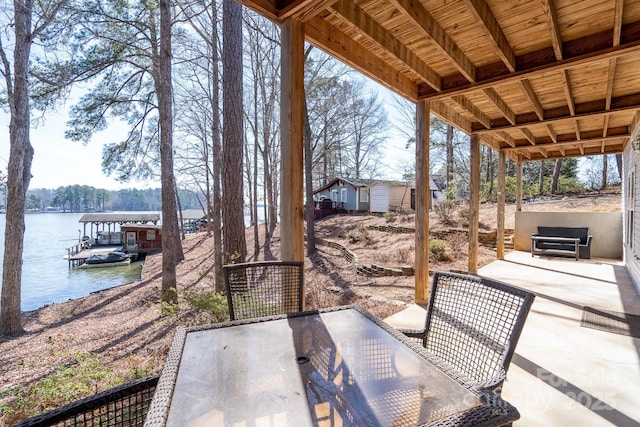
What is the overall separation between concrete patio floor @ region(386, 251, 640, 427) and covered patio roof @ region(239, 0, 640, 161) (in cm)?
265

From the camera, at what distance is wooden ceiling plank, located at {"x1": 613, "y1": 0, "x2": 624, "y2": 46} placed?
225 centimetres

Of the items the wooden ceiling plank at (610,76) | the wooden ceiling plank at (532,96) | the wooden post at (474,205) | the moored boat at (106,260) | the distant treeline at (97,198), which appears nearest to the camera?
the wooden ceiling plank at (610,76)

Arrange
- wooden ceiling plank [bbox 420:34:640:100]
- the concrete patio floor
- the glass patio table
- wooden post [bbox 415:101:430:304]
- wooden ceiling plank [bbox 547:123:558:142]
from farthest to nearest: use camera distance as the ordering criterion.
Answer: wooden ceiling plank [bbox 547:123:558:142] < wooden post [bbox 415:101:430:304] < wooden ceiling plank [bbox 420:34:640:100] < the concrete patio floor < the glass patio table

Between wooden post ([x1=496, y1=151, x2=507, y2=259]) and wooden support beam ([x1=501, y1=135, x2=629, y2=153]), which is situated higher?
wooden support beam ([x1=501, y1=135, x2=629, y2=153])

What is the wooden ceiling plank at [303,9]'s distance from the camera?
6.76 feet

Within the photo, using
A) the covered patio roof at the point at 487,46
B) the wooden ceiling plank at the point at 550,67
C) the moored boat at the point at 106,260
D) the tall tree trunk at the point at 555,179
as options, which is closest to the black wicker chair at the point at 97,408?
the covered patio roof at the point at 487,46

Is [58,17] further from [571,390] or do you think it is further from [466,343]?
[571,390]

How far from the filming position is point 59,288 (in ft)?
44.4

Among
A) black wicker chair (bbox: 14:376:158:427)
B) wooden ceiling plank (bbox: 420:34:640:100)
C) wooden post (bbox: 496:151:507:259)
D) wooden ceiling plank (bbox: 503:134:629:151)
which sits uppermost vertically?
wooden ceiling plank (bbox: 420:34:640:100)

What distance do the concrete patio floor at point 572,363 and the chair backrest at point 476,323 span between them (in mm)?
624

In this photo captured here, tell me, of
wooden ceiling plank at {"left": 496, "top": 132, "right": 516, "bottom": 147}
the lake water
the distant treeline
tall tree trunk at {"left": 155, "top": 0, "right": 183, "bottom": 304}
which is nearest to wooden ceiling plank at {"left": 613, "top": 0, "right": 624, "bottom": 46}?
Answer: wooden ceiling plank at {"left": 496, "top": 132, "right": 516, "bottom": 147}

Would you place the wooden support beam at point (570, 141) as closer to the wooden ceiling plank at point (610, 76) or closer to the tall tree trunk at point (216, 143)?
the wooden ceiling plank at point (610, 76)

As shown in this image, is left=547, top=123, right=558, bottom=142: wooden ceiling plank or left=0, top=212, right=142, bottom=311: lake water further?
left=0, top=212, right=142, bottom=311: lake water

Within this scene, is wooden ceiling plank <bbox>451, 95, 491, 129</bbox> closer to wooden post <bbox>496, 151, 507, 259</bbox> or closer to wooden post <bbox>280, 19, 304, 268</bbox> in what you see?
wooden post <bbox>496, 151, 507, 259</bbox>
